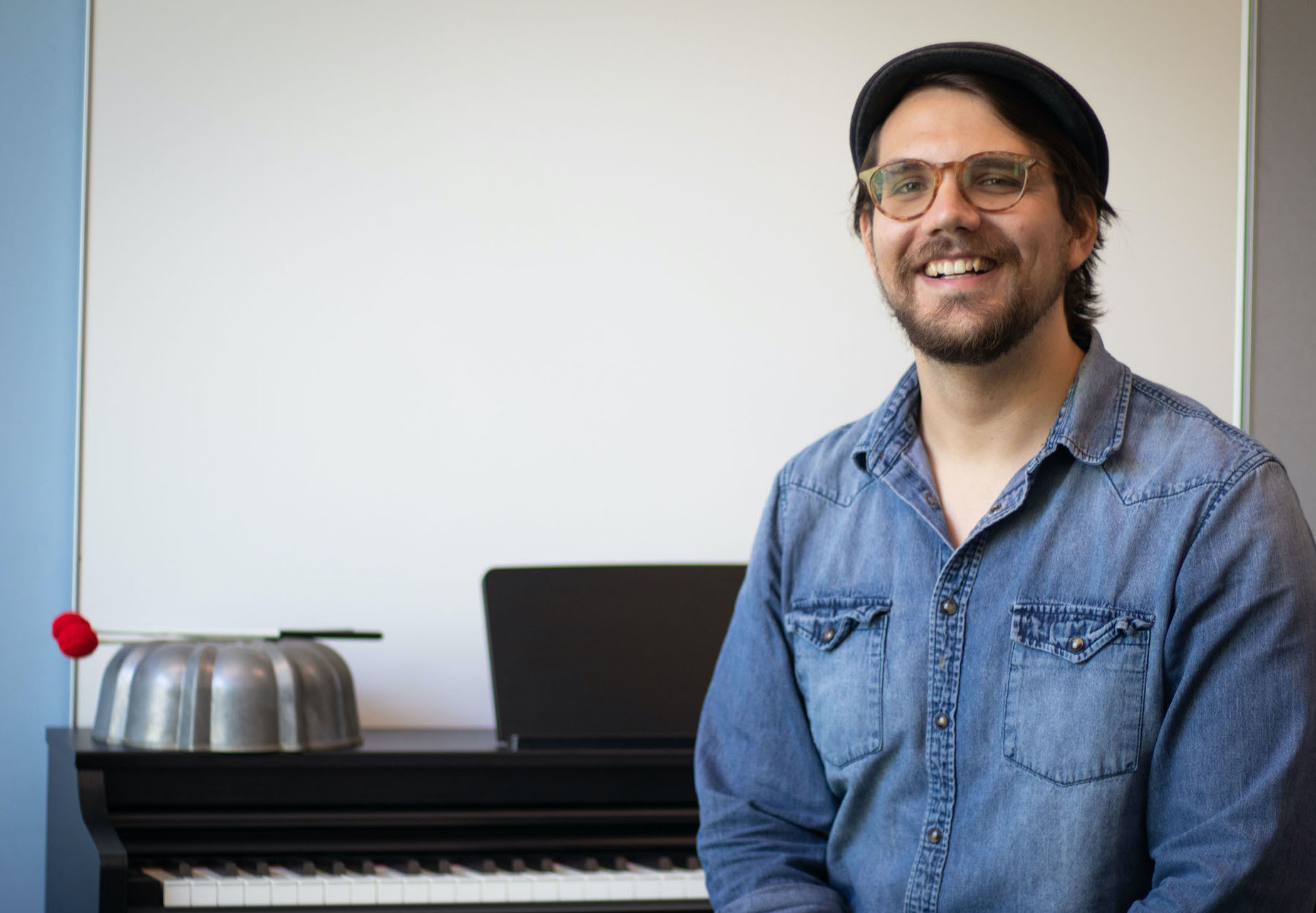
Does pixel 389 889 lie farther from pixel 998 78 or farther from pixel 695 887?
pixel 998 78

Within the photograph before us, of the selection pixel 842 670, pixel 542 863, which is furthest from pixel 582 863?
pixel 842 670

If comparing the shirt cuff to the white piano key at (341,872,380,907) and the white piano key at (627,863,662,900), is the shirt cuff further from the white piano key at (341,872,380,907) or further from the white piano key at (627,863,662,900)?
the white piano key at (341,872,380,907)

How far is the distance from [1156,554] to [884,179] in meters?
0.52

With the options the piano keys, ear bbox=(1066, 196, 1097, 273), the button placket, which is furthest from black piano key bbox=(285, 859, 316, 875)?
ear bbox=(1066, 196, 1097, 273)

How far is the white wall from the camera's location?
8.96ft

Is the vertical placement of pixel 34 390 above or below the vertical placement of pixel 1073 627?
above

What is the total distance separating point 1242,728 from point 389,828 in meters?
1.49

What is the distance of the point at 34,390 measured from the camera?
2.74 m

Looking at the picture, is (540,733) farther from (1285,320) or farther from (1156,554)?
(1285,320)

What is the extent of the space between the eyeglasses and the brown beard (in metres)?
0.05

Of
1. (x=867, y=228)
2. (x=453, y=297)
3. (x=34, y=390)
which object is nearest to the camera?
(x=867, y=228)

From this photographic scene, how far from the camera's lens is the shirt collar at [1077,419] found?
1.45 m

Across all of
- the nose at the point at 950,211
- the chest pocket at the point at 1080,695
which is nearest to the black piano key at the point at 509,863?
the chest pocket at the point at 1080,695

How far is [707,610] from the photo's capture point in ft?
8.29
